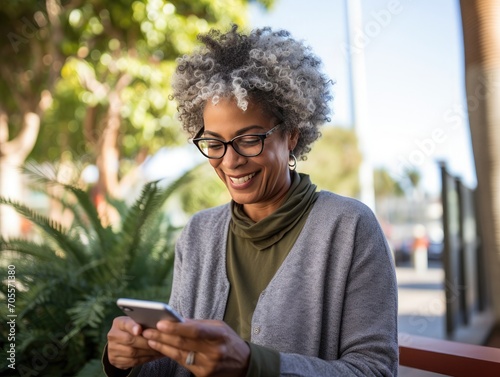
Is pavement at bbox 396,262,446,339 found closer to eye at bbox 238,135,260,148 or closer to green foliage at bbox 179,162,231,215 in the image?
green foliage at bbox 179,162,231,215

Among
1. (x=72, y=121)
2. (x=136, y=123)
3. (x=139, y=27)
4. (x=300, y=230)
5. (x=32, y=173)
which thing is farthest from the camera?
(x=72, y=121)

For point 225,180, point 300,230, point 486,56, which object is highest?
point 486,56

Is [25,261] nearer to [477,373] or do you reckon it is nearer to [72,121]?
[477,373]

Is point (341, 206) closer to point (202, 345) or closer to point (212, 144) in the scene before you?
point (212, 144)

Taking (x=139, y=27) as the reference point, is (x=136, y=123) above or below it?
below

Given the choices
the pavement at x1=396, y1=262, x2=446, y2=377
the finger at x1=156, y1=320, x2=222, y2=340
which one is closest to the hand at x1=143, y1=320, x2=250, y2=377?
the finger at x1=156, y1=320, x2=222, y2=340

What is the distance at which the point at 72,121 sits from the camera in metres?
14.0

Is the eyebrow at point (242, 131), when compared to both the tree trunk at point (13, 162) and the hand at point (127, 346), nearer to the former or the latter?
the hand at point (127, 346)

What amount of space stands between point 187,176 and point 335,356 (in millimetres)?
2835

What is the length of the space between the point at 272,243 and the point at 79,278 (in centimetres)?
241

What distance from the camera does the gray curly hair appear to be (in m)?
1.97

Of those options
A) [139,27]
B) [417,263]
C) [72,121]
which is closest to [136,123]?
[139,27]

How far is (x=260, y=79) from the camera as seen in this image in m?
1.96

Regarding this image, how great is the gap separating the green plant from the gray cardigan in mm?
1605
